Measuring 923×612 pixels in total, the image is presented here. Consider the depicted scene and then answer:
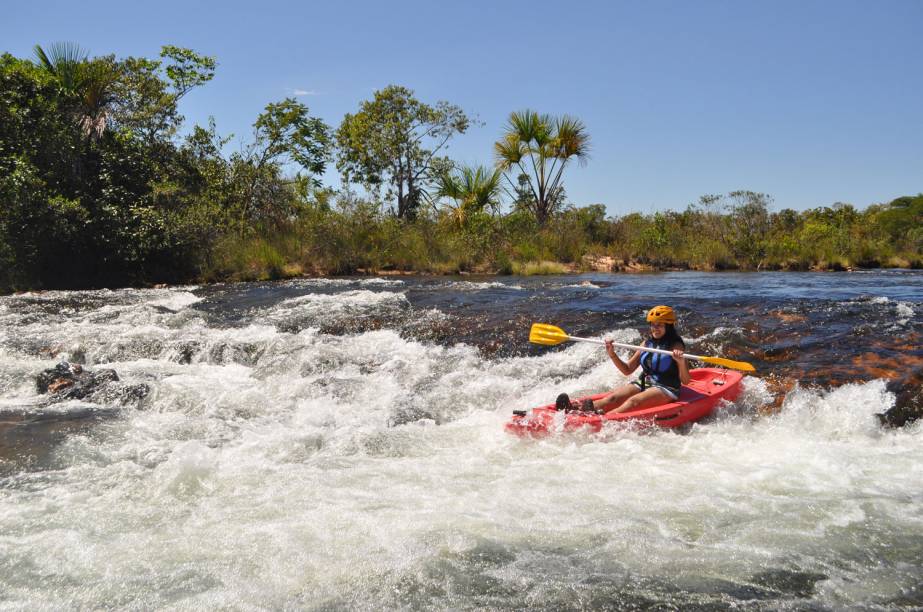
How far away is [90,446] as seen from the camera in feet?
17.6

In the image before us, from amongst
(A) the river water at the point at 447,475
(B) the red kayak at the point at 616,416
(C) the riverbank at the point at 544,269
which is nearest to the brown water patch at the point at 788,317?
(A) the river water at the point at 447,475

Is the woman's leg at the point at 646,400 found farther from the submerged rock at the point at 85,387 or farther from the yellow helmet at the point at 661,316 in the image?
the submerged rock at the point at 85,387

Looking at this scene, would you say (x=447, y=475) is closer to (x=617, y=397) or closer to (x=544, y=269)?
(x=617, y=397)

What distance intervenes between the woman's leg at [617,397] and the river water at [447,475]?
1.44ft

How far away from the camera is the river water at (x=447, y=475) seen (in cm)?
333

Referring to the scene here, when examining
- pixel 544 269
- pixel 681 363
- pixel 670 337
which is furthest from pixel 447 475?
pixel 544 269

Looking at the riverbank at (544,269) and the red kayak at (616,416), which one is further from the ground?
the riverbank at (544,269)

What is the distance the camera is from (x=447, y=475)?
4836mm

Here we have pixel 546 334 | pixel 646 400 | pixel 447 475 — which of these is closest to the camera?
pixel 447 475

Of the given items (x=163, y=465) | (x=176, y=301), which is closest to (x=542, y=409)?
(x=163, y=465)

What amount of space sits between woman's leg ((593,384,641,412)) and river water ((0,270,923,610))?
44cm

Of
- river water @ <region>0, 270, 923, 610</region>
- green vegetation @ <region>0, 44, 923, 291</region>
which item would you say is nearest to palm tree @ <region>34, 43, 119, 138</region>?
green vegetation @ <region>0, 44, 923, 291</region>

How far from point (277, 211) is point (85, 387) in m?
13.2

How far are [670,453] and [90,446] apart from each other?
473 cm
